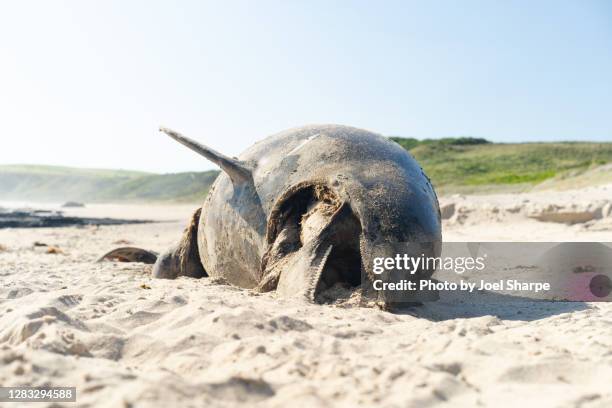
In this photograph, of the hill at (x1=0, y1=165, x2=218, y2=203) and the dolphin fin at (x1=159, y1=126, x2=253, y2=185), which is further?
the hill at (x1=0, y1=165, x2=218, y2=203)

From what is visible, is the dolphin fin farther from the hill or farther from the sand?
the hill

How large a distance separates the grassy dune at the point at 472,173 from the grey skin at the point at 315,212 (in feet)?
55.0

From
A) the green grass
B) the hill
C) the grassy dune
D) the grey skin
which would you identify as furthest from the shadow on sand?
the hill

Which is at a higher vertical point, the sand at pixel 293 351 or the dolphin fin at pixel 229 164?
the dolphin fin at pixel 229 164

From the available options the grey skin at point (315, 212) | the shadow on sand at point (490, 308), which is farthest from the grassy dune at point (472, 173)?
the grey skin at point (315, 212)

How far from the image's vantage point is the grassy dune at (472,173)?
84.6ft

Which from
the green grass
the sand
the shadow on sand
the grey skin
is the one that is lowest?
the shadow on sand

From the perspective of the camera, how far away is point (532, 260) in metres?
6.90

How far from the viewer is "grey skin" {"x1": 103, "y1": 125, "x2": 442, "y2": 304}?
3.85 meters

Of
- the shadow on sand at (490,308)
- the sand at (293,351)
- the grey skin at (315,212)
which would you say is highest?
the grey skin at (315,212)

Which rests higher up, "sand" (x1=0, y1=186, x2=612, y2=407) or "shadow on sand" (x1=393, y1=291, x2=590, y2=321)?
"sand" (x1=0, y1=186, x2=612, y2=407)

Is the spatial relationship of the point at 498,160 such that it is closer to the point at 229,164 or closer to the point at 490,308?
the point at 490,308

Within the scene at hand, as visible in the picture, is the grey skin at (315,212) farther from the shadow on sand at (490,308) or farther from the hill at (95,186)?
the hill at (95,186)

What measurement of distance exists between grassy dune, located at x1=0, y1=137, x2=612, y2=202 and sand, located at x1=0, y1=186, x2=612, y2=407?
17.6 meters
